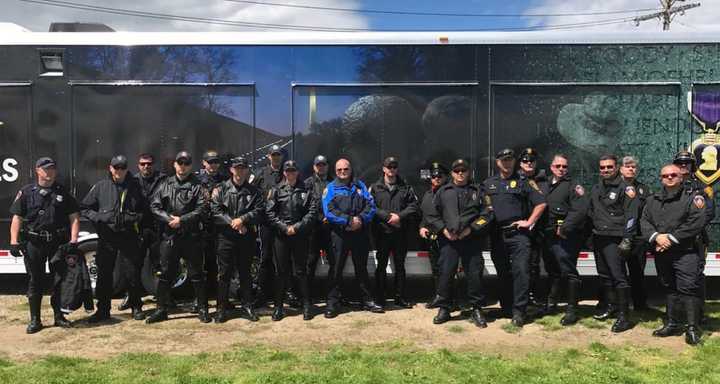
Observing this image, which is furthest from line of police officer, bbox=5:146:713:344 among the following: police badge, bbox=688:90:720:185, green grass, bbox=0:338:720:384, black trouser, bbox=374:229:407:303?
green grass, bbox=0:338:720:384

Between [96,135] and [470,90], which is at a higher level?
[470,90]

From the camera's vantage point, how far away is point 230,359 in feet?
15.9

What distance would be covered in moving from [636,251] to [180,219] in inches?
184

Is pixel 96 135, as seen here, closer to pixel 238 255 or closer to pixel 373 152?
pixel 238 255

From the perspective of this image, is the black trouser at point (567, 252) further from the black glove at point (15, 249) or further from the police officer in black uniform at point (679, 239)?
the black glove at point (15, 249)

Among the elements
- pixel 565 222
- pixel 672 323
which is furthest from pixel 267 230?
pixel 672 323

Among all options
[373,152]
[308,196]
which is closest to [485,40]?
[373,152]

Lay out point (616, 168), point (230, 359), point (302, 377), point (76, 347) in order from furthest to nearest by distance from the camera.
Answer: point (616, 168) < point (76, 347) < point (230, 359) < point (302, 377)

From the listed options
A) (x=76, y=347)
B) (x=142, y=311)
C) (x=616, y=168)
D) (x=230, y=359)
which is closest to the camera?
(x=230, y=359)

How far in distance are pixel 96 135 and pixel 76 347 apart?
2500 mm

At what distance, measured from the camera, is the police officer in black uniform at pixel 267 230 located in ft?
20.8

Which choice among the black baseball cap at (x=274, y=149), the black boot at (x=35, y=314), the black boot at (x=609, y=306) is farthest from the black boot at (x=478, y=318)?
the black boot at (x=35, y=314)

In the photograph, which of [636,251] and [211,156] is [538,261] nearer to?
[636,251]

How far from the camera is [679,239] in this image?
522 centimetres
